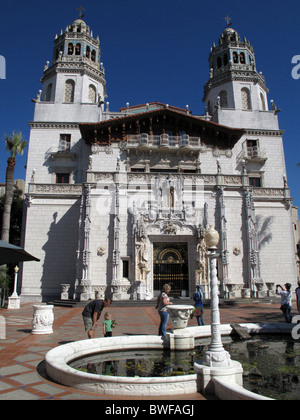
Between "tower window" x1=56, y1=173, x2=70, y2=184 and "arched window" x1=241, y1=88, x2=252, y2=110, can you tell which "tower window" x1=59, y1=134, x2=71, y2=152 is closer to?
"tower window" x1=56, y1=173, x2=70, y2=184

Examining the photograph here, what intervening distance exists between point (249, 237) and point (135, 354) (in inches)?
704

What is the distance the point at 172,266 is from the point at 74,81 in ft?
73.6

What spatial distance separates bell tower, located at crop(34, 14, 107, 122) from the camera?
99.9 feet

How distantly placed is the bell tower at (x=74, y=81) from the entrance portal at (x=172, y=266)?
15737 mm

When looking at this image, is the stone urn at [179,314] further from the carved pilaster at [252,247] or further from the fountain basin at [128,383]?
the carved pilaster at [252,247]

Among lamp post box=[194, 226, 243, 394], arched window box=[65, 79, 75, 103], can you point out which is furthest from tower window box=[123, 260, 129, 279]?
arched window box=[65, 79, 75, 103]

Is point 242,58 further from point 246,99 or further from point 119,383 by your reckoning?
point 119,383

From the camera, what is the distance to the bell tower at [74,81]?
1199 inches

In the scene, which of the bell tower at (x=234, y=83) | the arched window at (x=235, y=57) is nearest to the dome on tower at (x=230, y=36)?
the bell tower at (x=234, y=83)

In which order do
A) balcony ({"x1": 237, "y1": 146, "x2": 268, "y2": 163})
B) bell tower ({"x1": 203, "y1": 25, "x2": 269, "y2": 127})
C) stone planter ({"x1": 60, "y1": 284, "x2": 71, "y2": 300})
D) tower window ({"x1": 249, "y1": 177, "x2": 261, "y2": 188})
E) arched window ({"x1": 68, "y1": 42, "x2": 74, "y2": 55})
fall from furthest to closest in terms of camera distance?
arched window ({"x1": 68, "y1": 42, "x2": 74, "y2": 55})
bell tower ({"x1": 203, "y1": 25, "x2": 269, "y2": 127})
tower window ({"x1": 249, "y1": 177, "x2": 261, "y2": 188})
balcony ({"x1": 237, "y1": 146, "x2": 268, "y2": 163})
stone planter ({"x1": 60, "y1": 284, "x2": 71, "y2": 300})

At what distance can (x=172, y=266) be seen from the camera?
23188 mm
